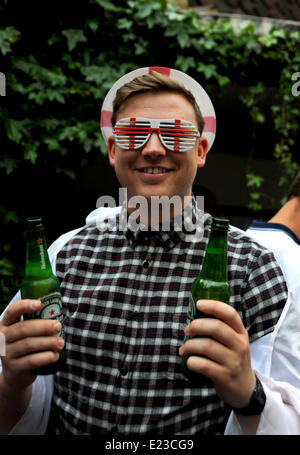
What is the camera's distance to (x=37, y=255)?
44.9 inches

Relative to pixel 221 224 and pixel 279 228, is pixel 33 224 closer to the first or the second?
pixel 221 224

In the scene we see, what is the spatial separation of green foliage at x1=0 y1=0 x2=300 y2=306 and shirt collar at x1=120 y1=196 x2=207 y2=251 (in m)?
1.70

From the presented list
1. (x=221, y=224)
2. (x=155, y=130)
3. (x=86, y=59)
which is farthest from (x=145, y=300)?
(x=86, y=59)

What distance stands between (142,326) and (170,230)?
0.38 meters

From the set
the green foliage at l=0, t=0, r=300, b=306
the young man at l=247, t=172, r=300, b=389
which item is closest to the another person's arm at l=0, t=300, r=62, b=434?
the young man at l=247, t=172, r=300, b=389

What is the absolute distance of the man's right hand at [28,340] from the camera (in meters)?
1.03

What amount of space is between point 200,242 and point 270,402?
0.63 m

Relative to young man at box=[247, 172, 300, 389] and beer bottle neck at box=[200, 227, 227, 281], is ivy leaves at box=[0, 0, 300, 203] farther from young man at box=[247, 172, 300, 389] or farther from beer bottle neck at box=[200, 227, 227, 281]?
beer bottle neck at box=[200, 227, 227, 281]

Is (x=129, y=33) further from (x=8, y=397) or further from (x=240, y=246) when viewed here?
(x=8, y=397)

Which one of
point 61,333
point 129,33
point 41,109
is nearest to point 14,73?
point 41,109

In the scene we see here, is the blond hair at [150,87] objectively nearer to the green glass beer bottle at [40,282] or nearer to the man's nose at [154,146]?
the man's nose at [154,146]

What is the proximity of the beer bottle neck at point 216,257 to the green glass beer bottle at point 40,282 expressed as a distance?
1.43ft

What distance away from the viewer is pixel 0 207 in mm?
3137
